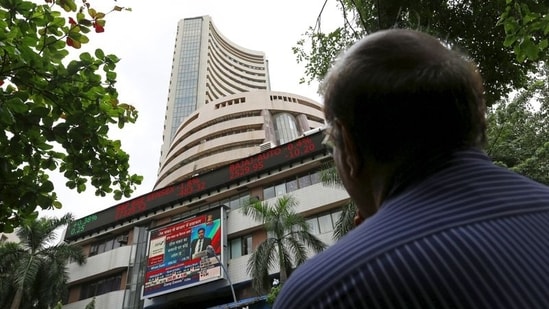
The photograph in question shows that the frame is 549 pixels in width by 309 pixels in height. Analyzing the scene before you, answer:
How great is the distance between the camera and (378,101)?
924mm

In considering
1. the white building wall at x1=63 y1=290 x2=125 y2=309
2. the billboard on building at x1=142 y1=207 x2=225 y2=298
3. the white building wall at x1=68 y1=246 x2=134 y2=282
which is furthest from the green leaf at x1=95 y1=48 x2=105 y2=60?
the white building wall at x1=68 y1=246 x2=134 y2=282

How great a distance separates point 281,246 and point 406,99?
14.8 m

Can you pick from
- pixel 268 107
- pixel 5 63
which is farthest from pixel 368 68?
pixel 268 107

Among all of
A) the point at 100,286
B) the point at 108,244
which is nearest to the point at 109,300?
the point at 100,286

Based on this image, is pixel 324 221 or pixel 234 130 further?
pixel 234 130

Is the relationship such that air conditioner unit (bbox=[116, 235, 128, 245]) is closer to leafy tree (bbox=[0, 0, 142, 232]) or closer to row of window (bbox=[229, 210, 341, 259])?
row of window (bbox=[229, 210, 341, 259])

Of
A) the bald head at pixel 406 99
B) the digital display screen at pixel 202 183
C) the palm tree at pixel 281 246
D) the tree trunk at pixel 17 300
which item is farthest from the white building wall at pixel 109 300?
the bald head at pixel 406 99

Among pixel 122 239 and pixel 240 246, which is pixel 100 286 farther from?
pixel 240 246

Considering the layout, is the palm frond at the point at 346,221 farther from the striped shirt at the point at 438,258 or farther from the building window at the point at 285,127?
the building window at the point at 285,127

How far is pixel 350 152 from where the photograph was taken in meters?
1.00

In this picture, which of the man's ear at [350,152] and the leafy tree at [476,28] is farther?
the leafy tree at [476,28]

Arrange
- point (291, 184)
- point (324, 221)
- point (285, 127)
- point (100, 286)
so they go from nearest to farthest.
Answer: point (324, 221) → point (291, 184) → point (100, 286) → point (285, 127)

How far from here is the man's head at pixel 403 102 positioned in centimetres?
91

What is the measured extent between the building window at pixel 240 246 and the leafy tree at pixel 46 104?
1796cm
